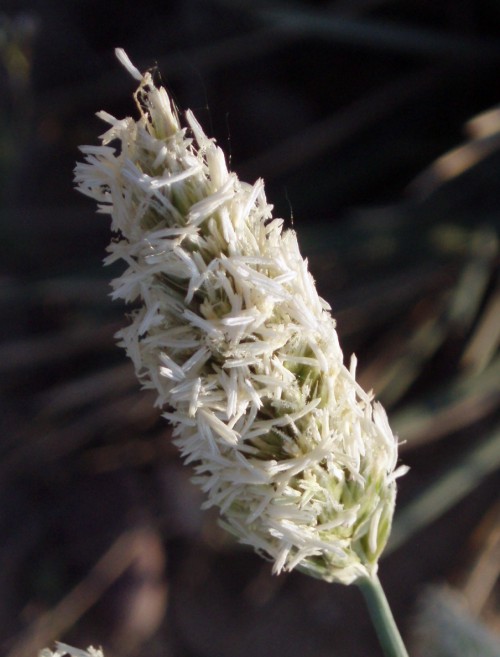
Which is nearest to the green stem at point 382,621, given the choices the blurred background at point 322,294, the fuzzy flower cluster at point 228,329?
the fuzzy flower cluster at point 228,329

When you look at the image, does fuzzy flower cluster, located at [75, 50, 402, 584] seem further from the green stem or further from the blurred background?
the blurred background

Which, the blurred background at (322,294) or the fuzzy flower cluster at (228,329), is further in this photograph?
the blurred background at (322,294)

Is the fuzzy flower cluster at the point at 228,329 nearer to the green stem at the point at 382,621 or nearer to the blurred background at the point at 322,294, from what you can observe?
the green stem at the point at 382,621

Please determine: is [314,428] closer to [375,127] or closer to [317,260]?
[317,260]

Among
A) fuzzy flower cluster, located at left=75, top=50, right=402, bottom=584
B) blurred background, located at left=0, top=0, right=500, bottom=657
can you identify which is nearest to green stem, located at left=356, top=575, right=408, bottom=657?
fuzzy flower cluster, located at left=75, top=50, right=402, bottom=584

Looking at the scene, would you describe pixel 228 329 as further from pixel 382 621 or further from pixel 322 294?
pixel 322 294

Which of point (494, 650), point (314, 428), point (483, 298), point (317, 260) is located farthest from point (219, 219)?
point (483, 298)

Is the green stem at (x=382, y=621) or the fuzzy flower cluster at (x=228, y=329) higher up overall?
the fuzzy flower cluster at (x=228, y=329)
